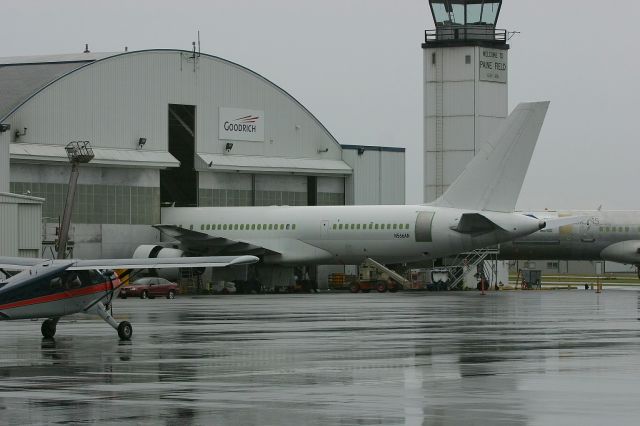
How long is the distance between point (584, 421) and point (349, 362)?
9.05m

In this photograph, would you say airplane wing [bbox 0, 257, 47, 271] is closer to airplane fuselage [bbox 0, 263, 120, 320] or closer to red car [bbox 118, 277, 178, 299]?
airplane fuselage [bbox 0, 263, 120, 320]

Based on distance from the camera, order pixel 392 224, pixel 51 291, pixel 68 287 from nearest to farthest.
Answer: pixel 51 291 → pixel 68 287 → pixel 392 224

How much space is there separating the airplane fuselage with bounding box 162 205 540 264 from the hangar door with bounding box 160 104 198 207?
2.79 meters

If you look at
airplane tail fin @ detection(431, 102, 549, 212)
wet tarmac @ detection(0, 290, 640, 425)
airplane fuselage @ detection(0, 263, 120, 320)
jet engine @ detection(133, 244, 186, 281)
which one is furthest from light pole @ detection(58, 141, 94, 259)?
airplane fuselage @ detection(0, 263, 120, 320)

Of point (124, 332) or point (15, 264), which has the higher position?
point (15, 264)

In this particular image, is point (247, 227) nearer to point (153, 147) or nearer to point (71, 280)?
point (153, 147)

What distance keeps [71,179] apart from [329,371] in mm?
44393

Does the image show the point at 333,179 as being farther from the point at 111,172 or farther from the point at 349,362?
the point at 349,362

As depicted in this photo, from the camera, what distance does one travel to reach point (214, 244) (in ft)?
243

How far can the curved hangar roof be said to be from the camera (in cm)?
7025

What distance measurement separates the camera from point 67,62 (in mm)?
74312

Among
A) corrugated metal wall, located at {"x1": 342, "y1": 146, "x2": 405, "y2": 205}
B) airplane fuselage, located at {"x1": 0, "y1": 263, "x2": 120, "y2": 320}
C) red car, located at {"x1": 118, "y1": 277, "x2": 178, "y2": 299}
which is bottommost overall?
red car, located at {"x1": 118, "y1": 277, "x2": 178, "y2": 299}

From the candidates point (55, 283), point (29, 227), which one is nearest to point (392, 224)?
point (29, 227)

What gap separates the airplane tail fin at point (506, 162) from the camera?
65.7 meters
